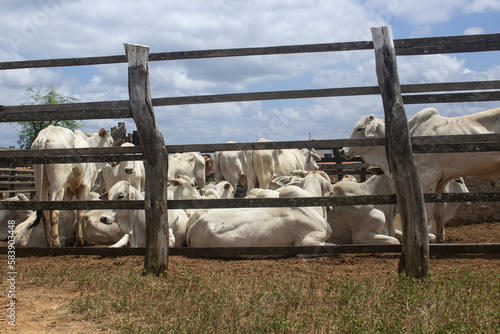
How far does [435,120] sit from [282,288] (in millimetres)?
5038

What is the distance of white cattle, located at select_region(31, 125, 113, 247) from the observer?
800 cm

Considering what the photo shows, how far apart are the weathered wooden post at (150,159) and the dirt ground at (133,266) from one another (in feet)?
1.01

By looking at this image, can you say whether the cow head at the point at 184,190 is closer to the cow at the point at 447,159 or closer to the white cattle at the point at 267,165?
the cow at the point at 447,159

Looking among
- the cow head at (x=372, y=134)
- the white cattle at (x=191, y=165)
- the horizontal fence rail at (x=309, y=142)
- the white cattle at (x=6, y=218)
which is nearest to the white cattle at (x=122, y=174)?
the white cattle at (x=6, y=218)

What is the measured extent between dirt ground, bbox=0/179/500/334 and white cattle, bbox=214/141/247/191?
10032 mm

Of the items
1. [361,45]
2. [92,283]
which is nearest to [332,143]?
[361,45]

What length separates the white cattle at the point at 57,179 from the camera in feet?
26.3

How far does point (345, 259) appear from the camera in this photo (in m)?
6.06

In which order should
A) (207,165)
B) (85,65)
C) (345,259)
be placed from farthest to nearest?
(207,165), (345,259), (85,65)

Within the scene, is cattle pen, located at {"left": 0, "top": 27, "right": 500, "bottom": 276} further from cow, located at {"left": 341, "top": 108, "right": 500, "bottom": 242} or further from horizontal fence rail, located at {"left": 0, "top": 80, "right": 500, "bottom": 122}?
cow, located at {"left": 341, "top": 108, "right": 500, "bottom": 242}

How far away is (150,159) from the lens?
505cm

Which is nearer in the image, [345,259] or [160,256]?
[160,256]

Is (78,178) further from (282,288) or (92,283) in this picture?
(282,288)

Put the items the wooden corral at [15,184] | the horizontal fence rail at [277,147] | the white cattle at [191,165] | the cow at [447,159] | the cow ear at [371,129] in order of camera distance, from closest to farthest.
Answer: the horizontal fence rail at [277,147], the cow at [447,159], the cow ear at [371,129], the white cattle at [191,165], the wooden corral at [15,184]
